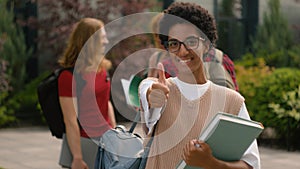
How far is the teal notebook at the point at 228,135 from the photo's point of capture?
95.7 inches

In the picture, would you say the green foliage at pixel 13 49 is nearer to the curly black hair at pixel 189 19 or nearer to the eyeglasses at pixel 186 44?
the curly black hair at pixel 189 19

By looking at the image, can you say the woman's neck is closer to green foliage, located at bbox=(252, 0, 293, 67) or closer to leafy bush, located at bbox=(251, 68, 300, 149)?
leafy bush, located at bbox=(251, 68, 300, 149)

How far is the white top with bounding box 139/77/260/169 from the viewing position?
2.63 m

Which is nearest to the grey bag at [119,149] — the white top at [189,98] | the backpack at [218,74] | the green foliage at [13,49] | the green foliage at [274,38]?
the white top at [189,98]

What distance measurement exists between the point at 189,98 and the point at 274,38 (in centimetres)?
1233

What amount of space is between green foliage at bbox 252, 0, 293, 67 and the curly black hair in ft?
38.3

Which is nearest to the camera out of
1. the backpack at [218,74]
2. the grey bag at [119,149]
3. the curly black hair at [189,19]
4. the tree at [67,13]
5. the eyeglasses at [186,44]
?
the eyeglasses at [186,44]

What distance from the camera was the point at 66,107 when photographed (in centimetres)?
476

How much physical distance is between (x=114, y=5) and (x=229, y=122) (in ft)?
33.7

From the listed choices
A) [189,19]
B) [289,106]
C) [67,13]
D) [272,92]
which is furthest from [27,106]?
[189,19]

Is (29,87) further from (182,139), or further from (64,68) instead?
(182,139)

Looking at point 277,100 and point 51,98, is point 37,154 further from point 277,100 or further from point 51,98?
point 51,98

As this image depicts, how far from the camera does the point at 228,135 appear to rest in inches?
97.1

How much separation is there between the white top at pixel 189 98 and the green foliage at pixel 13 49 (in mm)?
10215
